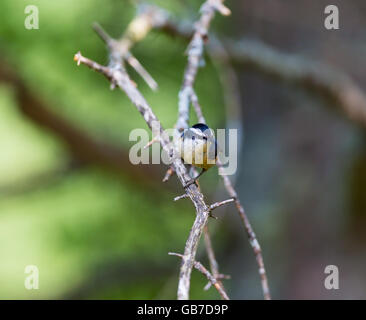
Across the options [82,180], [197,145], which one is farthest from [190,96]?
[82,180]

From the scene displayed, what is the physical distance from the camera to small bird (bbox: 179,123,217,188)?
3.72 ft

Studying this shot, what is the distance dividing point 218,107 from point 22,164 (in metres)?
1.50

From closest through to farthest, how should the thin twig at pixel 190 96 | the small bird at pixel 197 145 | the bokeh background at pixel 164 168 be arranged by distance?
the thin twig at pixel 190 96 → the small bird at pixel 197 145 → the bokeh background at pixel 164 168

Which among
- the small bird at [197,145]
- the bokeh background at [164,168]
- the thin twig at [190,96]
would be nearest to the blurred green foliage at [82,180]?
the bokeh background at [164,168]

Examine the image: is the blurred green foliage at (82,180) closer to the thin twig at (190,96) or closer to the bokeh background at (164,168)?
the bokeh background at (164,168)

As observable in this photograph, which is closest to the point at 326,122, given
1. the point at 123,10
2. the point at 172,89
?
the point at 172,89

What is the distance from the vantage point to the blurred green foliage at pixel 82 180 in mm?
3201

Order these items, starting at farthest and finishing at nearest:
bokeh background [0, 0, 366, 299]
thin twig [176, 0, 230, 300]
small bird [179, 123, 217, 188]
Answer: bokeh background [0, 0, 366, 299] < small bird [179, 123, 217, 188] < thin twig [176, 0, 230, 300]

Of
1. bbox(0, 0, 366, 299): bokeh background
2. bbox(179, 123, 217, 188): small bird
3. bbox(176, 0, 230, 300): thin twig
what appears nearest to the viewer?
bbox(176, 0, 230, 300): thin twig

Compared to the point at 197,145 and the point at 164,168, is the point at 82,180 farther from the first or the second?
the point at 197,145

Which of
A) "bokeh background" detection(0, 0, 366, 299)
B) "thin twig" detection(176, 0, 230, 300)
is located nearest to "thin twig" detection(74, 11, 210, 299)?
"thin twig" detection(176, 0, 230, 300)

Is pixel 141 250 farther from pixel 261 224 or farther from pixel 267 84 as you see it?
pixel 267 84

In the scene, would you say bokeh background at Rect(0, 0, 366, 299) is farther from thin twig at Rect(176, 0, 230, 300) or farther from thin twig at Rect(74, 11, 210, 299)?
thin twig at Rect(74, 11, 210, 299)

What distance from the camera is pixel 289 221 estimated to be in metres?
3.35
